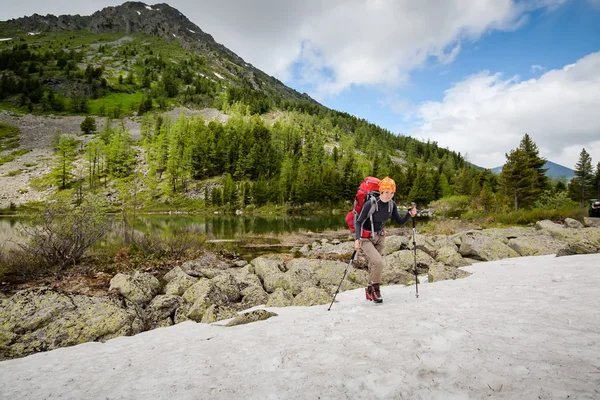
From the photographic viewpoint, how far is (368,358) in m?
3.18

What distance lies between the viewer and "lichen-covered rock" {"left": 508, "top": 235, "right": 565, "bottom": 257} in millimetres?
11688

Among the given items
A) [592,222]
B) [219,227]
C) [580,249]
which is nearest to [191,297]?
[580,249]

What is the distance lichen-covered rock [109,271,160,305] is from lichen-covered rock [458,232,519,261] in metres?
12.6

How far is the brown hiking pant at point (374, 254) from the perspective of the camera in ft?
19.1

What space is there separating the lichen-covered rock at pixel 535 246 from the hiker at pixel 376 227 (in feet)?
31.5

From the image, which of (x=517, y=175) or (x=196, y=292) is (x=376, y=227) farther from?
(x=517, y=175)

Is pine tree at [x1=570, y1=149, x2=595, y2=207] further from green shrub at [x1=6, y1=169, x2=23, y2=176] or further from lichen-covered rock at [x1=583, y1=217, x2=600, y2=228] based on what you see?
green shrub at [x1=6, y1=169, x2=23, y2=176]

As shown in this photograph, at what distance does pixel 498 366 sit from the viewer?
2.67m

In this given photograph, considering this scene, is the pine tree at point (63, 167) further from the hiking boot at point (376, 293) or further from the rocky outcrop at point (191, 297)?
the hiking boot at point (376, 293)

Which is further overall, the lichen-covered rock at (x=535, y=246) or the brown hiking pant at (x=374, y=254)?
the lichen-covered rock at (x=535, y=246)

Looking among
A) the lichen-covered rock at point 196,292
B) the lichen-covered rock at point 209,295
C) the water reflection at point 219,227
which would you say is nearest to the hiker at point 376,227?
the lichen-covered rock at point 209,295

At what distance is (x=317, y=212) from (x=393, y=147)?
99777 mm

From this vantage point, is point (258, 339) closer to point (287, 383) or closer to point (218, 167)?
point (287, 383)

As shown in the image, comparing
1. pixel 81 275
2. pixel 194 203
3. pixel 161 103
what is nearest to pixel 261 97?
pixel 161 103
